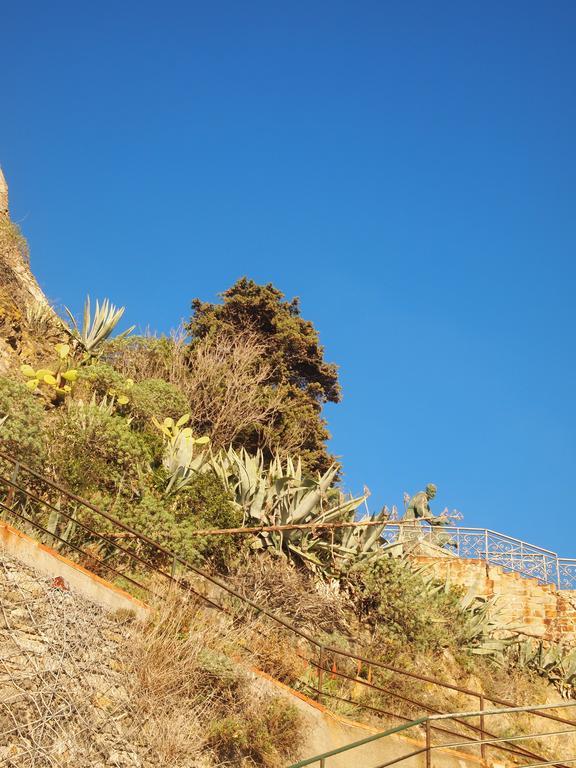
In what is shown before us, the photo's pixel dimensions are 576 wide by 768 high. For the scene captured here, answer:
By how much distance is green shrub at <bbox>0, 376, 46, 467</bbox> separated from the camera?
11.9 meters

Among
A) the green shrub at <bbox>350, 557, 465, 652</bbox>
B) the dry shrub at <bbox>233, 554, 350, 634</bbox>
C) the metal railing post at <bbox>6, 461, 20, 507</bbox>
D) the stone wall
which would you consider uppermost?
the stone wall

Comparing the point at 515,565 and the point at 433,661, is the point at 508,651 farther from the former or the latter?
the point at 515,565

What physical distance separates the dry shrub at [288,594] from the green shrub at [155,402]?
485 cm

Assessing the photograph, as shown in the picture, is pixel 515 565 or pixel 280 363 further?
pixel 280 363

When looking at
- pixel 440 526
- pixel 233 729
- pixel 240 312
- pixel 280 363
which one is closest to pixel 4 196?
pixel 240 312

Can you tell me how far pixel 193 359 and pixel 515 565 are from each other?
1018 cm

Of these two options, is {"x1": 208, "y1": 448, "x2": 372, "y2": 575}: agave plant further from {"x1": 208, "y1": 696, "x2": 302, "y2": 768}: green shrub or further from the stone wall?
the stone wall

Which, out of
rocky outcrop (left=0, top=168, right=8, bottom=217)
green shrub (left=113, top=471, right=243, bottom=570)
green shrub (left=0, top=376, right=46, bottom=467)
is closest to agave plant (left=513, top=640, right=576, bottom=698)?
green shrub (left=113, top=471, right=243, bottom=570)

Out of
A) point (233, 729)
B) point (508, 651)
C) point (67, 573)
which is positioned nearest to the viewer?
point (233, 729)

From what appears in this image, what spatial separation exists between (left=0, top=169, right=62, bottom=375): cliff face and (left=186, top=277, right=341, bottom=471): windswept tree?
429 centimetres

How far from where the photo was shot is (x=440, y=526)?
20.5 metres

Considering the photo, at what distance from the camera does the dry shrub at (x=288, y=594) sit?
1201cm

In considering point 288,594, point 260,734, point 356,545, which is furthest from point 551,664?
point 260,734

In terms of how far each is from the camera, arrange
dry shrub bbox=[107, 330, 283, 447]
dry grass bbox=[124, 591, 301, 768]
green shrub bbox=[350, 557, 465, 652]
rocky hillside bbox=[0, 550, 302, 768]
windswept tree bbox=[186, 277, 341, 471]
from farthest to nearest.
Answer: windswept tree bbox=[186, 277, 341, 471] → dry shrub bbox=[107, 330, 283, 447] → green shrub bbox=[350, 557, 465, 652] → dry grass bbox=[124, 591, 301, 768] → rocky hillside bbox=[0, 550, 302, 768]
